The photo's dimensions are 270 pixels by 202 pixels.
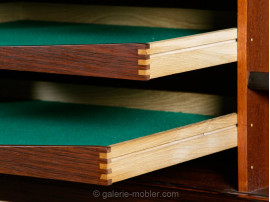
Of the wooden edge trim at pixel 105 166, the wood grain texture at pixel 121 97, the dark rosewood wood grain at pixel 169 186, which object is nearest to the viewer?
the wooden edge trim at pixel 105 166

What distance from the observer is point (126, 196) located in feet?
5.40

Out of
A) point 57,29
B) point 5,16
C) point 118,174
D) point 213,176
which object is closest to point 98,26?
point 57,29

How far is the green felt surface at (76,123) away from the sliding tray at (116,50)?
0.14 m

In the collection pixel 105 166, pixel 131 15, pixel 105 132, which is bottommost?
pixel 105 166

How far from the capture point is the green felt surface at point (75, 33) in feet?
4.98

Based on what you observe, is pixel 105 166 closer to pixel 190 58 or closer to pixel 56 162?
pixel 56 162

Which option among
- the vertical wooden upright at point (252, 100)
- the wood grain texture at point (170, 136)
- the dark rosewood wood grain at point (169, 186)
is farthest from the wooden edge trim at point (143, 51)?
the dark rosewood wood grain at point (169, 186)

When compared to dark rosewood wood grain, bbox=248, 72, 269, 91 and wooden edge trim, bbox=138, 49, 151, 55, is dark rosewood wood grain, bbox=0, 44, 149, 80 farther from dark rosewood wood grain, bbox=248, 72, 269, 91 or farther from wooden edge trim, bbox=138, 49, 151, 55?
dark rosewood wood grain, bbox=248, 72, 269, 91

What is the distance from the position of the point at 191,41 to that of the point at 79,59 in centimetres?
21

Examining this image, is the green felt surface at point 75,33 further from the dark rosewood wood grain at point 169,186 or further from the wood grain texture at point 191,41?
the dark rosewood wood grain at point 169,186

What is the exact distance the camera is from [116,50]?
4.38 feet

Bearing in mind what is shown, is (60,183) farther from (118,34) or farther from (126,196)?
(118,34)

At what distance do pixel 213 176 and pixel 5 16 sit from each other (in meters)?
0.73

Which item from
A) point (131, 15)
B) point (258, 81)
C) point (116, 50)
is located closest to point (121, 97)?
point (131, 15)
